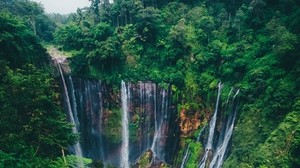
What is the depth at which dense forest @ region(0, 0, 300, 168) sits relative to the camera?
11461mm

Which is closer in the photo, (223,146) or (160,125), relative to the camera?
(223,146)

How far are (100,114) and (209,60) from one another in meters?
9.93

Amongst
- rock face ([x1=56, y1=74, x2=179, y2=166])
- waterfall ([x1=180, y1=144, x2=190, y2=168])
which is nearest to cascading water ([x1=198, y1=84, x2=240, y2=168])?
waterfall ([x1=180, y1=144, x2=190, y2=168])

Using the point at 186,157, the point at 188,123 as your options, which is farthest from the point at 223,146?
the point at 188,123

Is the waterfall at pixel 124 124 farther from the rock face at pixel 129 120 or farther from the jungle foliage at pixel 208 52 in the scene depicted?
the jungle foliage at pixel 208 52

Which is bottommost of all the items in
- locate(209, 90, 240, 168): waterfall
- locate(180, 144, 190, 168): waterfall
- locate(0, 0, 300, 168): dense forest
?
locate(180, 144, 190, 168): waterfall

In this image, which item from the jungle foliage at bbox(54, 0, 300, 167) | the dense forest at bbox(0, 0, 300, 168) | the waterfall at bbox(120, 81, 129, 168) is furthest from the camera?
the waterfall at bbox(120, 81, 129, 168)

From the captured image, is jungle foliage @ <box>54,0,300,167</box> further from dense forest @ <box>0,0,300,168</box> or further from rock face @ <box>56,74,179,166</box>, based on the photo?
rock face @ <box>56,74,179,166</box>

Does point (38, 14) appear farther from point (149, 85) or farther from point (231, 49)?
point (231, 49)

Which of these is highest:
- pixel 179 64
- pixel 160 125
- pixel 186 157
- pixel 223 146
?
pixel 179 64

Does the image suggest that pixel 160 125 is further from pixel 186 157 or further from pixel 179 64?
pixel 179 64

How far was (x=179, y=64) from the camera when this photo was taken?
24172mm

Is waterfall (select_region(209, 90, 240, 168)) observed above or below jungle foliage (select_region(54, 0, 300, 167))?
below

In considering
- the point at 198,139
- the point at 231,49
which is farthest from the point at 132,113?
the point at 231,49
